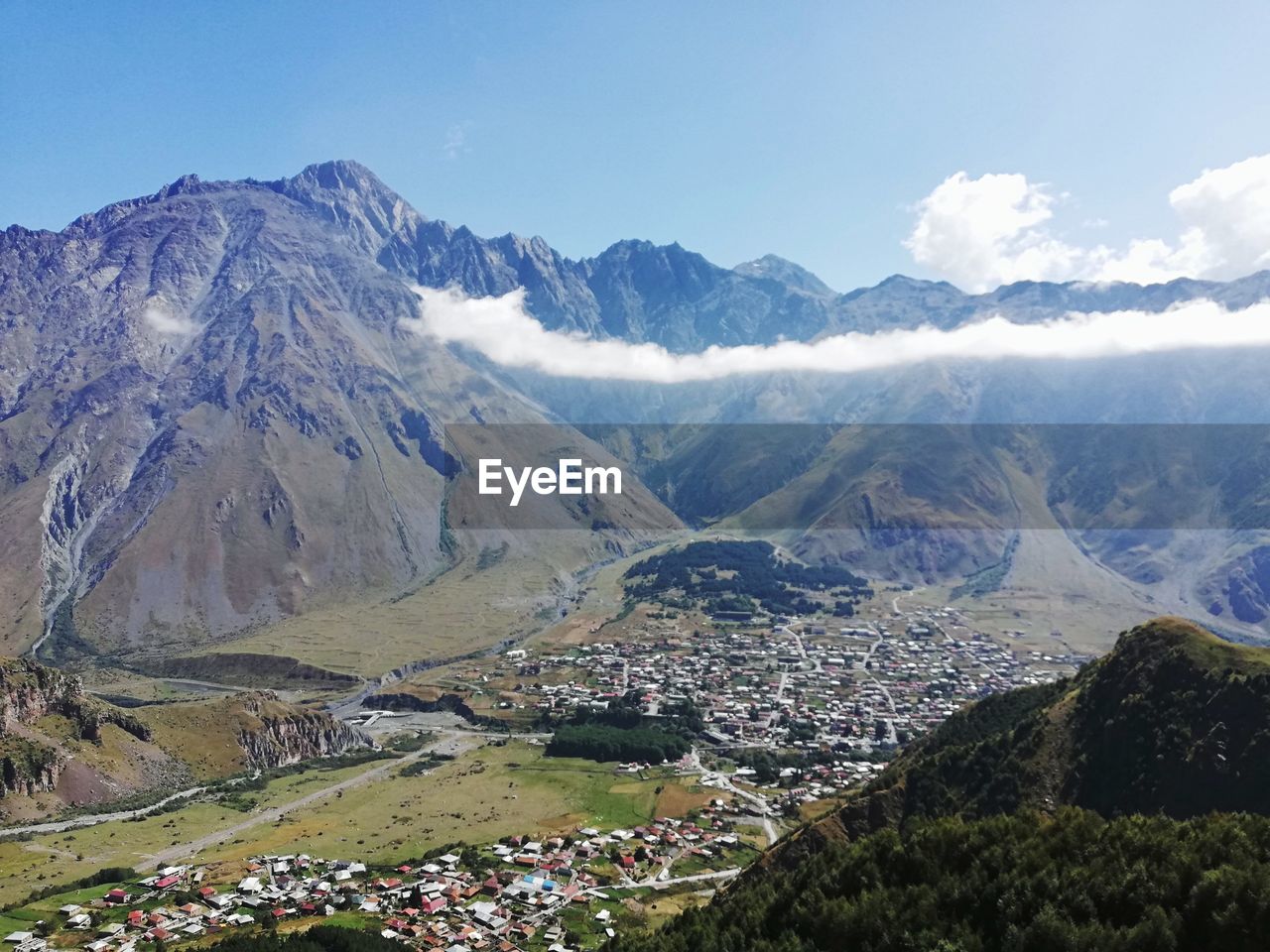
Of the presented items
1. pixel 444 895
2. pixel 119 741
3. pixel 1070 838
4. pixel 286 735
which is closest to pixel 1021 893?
pixel 1070 838

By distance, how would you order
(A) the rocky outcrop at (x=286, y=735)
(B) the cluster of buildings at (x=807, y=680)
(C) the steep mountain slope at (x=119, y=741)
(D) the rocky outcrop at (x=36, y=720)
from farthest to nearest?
1. (B) the cluster of buildings at (x=807, y=680)
2. (A) the rocky outcrop at (x=286, y=735)
3. (C) the steep mountain slope at (x=119, y=741)
4. (D) the rocky outcrop at (x=36, y=720)

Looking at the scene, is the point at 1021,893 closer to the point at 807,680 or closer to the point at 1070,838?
the point at 1070,838

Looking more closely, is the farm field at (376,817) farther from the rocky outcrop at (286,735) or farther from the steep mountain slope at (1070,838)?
the steep mountain slope at (1070,838)

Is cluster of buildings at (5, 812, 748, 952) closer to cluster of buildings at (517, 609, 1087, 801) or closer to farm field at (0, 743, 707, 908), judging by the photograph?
farm field at (0, 743, 707, 908)

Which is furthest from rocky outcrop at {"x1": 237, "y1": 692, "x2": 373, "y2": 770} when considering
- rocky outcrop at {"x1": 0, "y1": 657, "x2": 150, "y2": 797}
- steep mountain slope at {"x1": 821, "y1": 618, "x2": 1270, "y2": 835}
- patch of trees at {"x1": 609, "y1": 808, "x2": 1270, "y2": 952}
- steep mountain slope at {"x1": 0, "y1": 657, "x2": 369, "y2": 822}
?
patch of trees at {"x1": 609, "y1": 808, "x2": 1270, "y2": 952}

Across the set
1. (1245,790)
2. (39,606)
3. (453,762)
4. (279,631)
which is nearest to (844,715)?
(453,762)

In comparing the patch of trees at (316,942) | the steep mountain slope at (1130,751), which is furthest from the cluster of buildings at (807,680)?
the patch of trees at (316,942)
